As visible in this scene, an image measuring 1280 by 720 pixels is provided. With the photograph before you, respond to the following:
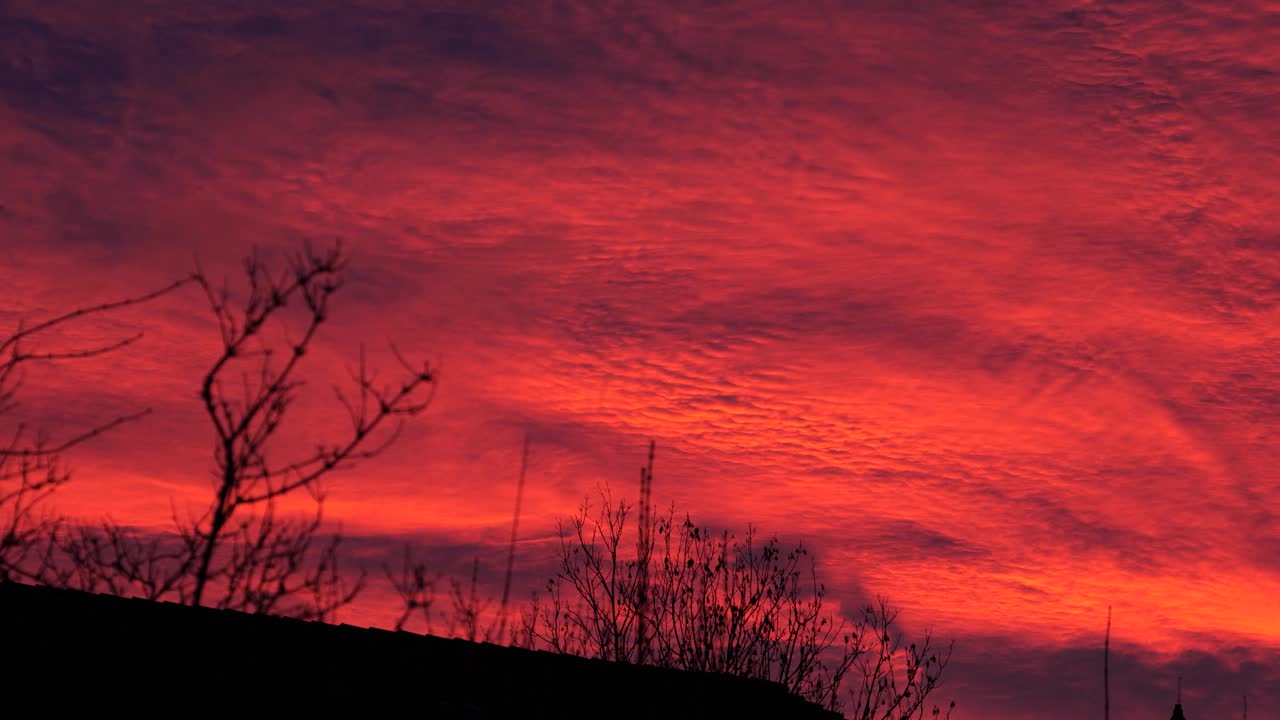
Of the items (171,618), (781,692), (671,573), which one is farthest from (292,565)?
(671,573)

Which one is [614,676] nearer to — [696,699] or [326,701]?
[696,699]

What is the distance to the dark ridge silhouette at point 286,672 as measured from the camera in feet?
42.1

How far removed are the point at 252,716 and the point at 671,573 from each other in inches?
614

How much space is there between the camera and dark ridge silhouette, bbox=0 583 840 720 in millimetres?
12828

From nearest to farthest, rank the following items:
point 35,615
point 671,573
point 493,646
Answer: point 35,615 → point 493,646 → point 671,573

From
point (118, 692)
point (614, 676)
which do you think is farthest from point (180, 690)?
point (614, 676)

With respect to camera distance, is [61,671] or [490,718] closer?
[61,671]

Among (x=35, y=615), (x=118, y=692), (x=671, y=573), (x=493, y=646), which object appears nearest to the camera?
(x=118, y=692)

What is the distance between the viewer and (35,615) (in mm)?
13539

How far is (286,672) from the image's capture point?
45.7ft

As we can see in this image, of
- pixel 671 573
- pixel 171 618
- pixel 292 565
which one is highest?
pixel 671 573

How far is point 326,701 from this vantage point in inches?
536

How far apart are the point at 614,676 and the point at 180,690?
5365 millimetres

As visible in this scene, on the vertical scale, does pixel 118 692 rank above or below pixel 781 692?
below
